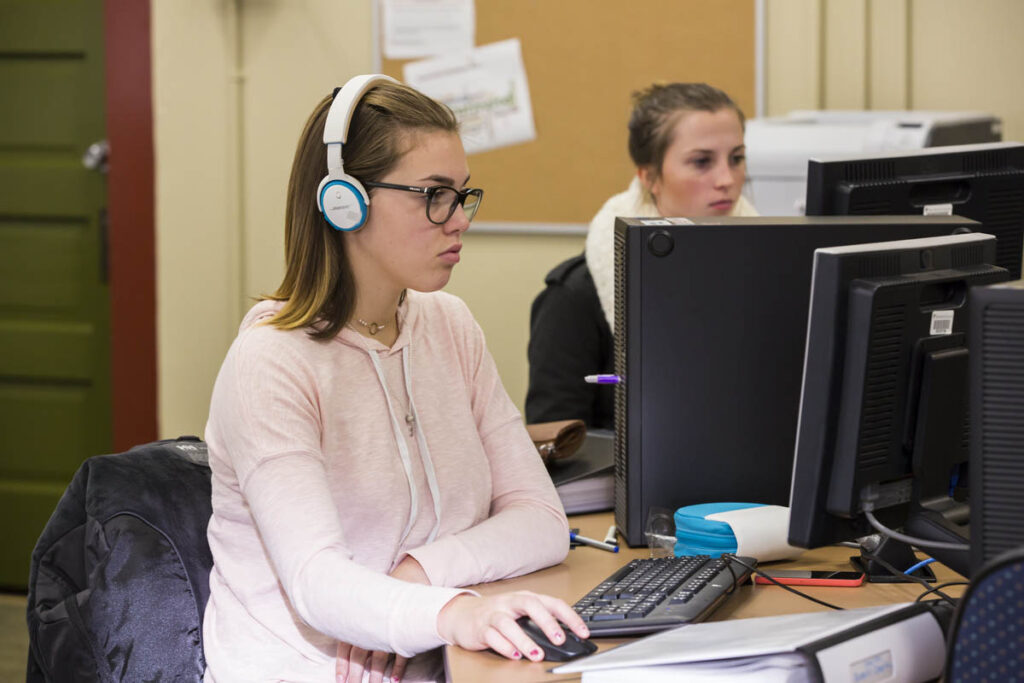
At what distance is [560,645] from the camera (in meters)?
1.15

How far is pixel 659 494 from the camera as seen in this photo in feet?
5.08

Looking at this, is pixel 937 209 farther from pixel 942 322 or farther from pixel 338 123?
pixel 338 123

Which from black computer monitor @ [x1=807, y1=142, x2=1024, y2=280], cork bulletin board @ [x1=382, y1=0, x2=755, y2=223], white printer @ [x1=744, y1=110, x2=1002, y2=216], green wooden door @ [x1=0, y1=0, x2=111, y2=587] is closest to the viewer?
black computer monitor @ [x1=807, y1=142, x2=1024, y2=280]

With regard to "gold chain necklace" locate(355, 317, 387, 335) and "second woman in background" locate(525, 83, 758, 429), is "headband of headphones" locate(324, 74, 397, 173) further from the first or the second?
"second woman in background" locate(525, 83, 758, 429)

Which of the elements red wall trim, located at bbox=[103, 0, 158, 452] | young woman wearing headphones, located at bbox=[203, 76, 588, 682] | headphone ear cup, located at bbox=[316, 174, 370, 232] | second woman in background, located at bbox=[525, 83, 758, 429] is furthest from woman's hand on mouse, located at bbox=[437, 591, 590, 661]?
red wall trim, located at bbox=[103, 0, 158, 452]

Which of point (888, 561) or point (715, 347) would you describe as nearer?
point (888, 561)

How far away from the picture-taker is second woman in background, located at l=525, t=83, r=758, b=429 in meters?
2.42

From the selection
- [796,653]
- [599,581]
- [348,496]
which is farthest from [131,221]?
[796,653]

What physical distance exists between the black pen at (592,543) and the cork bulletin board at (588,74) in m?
1.79

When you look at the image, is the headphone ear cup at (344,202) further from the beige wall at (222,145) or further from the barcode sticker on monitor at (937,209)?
the beige wall at (222,145)

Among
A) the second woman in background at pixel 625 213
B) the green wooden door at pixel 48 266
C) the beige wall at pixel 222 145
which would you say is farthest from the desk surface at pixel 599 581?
the green wooden door at pixel 48 266

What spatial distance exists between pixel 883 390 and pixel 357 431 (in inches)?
23.6

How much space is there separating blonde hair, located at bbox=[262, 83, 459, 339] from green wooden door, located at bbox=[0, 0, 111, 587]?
2.27m

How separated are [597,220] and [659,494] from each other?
44.3 inches
